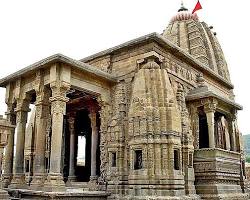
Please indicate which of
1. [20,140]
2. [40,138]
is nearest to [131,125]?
[40,138]

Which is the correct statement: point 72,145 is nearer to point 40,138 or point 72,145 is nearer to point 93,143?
point 93,143

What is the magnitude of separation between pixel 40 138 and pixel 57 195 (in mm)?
3097

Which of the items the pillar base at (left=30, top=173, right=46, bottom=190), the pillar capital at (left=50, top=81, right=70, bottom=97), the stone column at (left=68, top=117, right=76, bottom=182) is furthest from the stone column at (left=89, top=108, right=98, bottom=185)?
the pillar capital at (left=50, top=81, right=70, bottom=97)

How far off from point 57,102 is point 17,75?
337cm

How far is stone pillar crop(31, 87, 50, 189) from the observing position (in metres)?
12.4

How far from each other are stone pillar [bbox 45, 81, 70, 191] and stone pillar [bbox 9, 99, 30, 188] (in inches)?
113

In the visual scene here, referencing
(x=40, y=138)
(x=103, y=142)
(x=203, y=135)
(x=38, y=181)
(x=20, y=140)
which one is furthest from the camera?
(x=203, y=135)

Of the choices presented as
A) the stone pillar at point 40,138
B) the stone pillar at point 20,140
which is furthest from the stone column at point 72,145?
the stone pillar at point 40,138

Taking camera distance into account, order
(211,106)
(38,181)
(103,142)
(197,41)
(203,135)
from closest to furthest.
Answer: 1. (38,181)
2. (103,142)
3. (211,106)
4. (203,135)
5. (197,41)

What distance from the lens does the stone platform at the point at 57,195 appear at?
10.6 m

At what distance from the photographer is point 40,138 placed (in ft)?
42.1

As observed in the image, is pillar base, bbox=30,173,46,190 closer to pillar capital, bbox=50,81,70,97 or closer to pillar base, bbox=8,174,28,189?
pillar base, bbox=8,174,28,189

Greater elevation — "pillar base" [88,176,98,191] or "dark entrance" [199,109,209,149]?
"dark entrance" [199,109,209,149]

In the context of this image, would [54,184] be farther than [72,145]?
No
